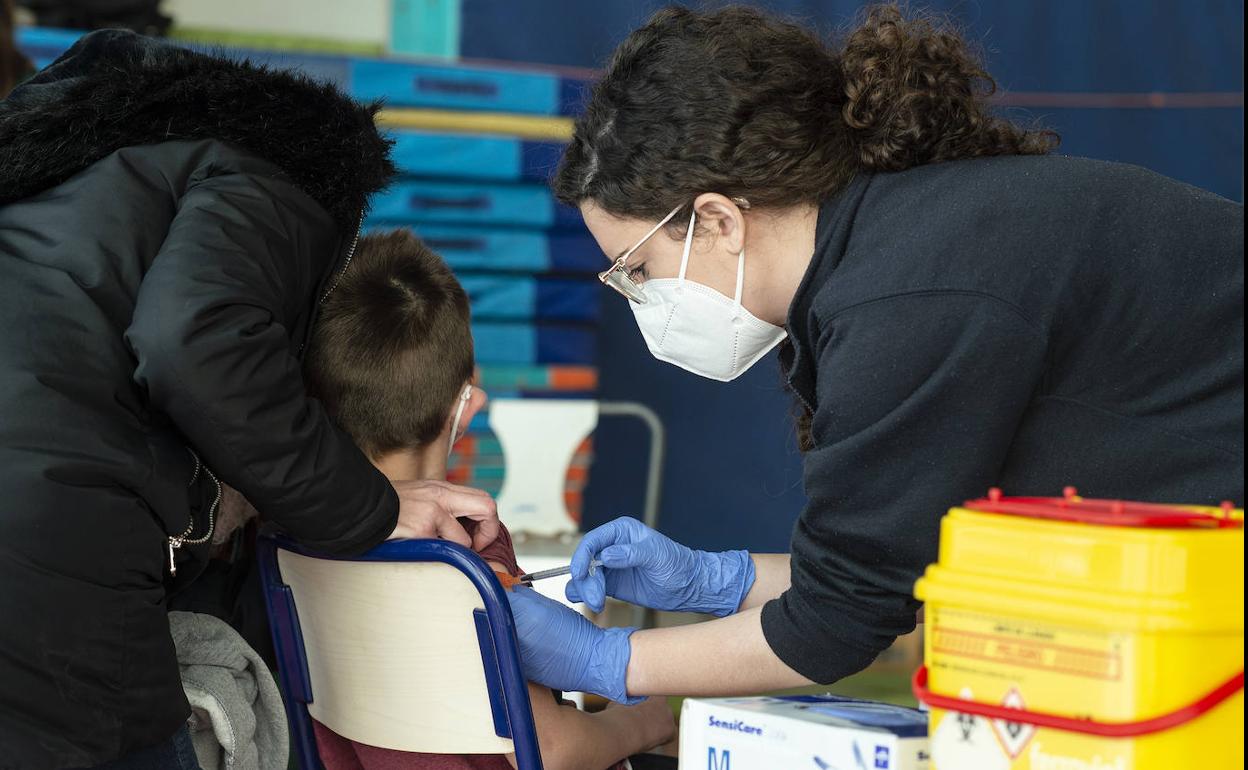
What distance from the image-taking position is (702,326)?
1.42 meters

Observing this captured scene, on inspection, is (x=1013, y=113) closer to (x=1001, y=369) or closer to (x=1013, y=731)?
(x=1001, y=369)

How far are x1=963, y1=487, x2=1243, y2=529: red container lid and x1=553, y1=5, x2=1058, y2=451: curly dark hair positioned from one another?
1.58ft

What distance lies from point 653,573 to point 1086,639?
26.7 inches

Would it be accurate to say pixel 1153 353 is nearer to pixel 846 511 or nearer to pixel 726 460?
pixel 846 511

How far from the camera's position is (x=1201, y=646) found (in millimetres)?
789

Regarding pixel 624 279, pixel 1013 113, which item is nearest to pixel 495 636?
pixel 624 279

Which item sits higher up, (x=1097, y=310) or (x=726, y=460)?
(x=1097, y=310)

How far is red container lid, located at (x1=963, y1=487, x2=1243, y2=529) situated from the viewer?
81 cm

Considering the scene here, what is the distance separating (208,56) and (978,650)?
96 cm

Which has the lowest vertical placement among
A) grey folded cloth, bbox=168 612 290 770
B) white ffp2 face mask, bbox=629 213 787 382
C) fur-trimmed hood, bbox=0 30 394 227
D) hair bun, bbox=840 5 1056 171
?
A: grey folded cloth, bbox=168 612 290 770

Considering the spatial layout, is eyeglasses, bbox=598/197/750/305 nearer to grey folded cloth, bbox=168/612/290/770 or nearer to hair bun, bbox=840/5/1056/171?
hair bun, bbox=840/5/1056/171

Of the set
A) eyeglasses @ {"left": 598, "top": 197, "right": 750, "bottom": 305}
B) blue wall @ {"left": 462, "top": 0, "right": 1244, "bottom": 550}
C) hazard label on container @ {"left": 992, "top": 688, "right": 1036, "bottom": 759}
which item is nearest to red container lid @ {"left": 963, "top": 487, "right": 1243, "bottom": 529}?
hazard label on container @ {"left": 992, "top": 688, "right": 1036, "bottom": 759}

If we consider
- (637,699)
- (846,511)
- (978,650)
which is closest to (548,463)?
(637,699)

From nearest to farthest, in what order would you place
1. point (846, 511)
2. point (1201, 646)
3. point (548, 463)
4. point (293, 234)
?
1. point (1201, 646)
2. point (846, 511)
3. point (293, 234)
4. point (548, 463)
